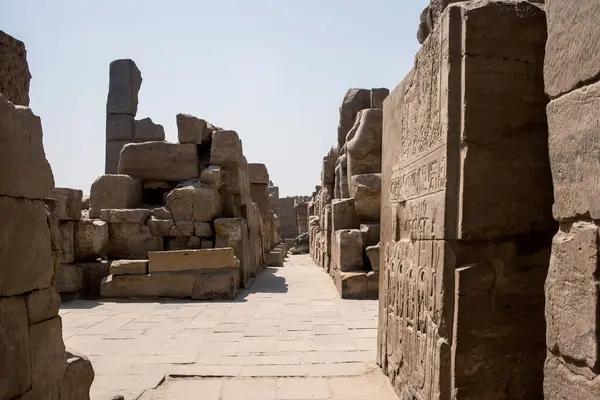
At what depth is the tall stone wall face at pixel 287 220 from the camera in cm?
2558

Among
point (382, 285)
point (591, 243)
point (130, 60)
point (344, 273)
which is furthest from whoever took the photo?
point (130, 60)

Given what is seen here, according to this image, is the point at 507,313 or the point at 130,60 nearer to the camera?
the point at 507,313

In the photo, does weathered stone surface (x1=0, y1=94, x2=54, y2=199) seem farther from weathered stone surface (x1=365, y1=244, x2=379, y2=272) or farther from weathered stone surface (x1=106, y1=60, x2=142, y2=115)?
weathered stone surface (x1=106, y1=60, x2=142, y2=115)

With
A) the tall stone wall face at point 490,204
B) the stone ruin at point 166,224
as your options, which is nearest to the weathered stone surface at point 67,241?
the stone ruin at point 166,224

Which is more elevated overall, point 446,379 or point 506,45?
point 506,45

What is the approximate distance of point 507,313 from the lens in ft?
8.96

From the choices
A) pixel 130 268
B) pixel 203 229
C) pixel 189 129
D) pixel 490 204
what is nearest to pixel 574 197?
pixel 490 204

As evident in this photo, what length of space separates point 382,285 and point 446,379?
1.55 m

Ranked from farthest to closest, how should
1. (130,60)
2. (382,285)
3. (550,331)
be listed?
(130,60), (382,285), (550,331)

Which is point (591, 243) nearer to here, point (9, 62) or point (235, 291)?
point (9, 62)

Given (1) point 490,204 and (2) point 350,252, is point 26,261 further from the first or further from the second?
(2) point 350,252

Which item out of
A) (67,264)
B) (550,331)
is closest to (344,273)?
(67,264)

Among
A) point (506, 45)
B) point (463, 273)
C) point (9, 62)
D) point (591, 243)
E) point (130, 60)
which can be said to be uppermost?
point (130, 60)

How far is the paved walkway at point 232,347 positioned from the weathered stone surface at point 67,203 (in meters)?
1.46
